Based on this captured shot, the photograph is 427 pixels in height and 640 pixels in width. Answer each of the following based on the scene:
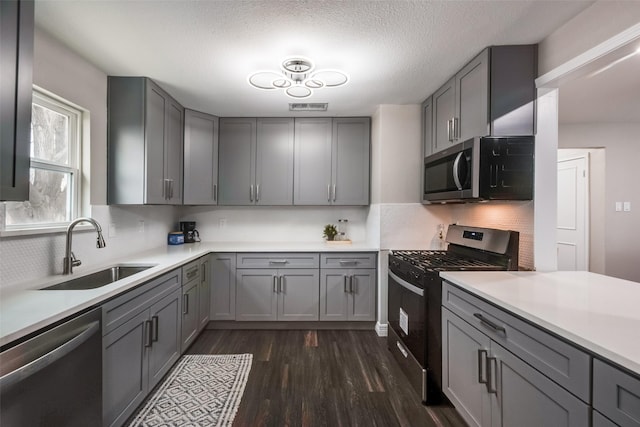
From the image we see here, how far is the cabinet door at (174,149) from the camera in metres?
2.82

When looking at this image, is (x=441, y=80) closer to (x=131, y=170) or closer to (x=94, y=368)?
(x=131, y=170)

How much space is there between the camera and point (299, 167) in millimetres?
3453

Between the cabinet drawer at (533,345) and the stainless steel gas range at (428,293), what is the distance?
0.33 meters

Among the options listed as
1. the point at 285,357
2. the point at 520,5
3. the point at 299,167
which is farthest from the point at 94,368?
the point at 520,5

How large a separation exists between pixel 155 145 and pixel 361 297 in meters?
2.47

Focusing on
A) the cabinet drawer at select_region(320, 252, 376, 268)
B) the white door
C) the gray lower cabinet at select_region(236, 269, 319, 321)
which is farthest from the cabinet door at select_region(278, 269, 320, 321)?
the white door

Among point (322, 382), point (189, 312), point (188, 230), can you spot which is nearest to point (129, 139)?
point (188, 230)

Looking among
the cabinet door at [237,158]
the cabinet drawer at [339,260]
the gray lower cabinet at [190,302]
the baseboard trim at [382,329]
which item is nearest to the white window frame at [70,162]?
the gray lower cabinet at [190,302]

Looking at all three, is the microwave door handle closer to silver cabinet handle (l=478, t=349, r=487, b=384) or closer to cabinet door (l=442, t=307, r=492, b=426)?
cabinet door (l=442, t=307, r=492, b=426)

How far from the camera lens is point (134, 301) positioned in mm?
1710

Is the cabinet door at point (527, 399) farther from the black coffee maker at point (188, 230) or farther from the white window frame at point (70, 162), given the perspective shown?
the black coffee maker at point (188, 230)

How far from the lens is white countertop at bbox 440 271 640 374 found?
2.95 ft

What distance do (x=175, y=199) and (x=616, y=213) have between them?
5.33m

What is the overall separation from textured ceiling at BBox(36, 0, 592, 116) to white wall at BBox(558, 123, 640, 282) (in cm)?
275
